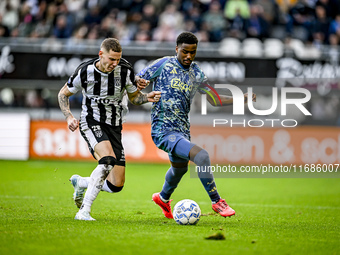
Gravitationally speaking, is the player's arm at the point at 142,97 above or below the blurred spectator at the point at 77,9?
below

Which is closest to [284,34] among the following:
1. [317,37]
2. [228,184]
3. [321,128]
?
[317,37]

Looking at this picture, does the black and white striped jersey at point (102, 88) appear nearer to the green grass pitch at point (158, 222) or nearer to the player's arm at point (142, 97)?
the player's arm at point (142, 97)

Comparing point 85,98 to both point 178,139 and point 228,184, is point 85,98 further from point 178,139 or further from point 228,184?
point 228,184

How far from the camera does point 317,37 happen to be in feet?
55.6

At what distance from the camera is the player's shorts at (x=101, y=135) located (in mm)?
6617

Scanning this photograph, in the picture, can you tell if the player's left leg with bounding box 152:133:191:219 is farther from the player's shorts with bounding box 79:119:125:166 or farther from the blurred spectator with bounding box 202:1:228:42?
the blurred spectator with bounding box 202:1:228:42

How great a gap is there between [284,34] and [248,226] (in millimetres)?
11875

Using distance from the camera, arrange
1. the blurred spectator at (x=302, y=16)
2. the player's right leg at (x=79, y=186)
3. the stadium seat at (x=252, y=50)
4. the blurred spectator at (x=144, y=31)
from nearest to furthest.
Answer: the player's right leg at (x=79, y=186), the stadium seat at (x=252, y=50), the blurred spectator at (x=144, y=31), the blurred spectator at (x=302, y=16)

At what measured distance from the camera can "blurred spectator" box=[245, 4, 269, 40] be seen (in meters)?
16.6

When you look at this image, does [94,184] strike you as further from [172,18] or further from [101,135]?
[172,18]

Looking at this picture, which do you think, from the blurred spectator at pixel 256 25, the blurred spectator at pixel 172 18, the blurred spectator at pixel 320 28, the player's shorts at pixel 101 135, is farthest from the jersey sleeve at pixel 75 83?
the blurred spectator at pixel 320 28

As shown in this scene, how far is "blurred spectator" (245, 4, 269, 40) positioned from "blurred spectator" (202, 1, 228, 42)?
0.78m

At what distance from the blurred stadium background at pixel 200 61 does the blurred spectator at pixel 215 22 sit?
0.03 m

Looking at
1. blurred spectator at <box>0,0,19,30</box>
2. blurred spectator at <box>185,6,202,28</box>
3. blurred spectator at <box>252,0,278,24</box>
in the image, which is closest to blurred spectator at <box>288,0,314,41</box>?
blurred spectator at <box>252,0,278,24</box>
